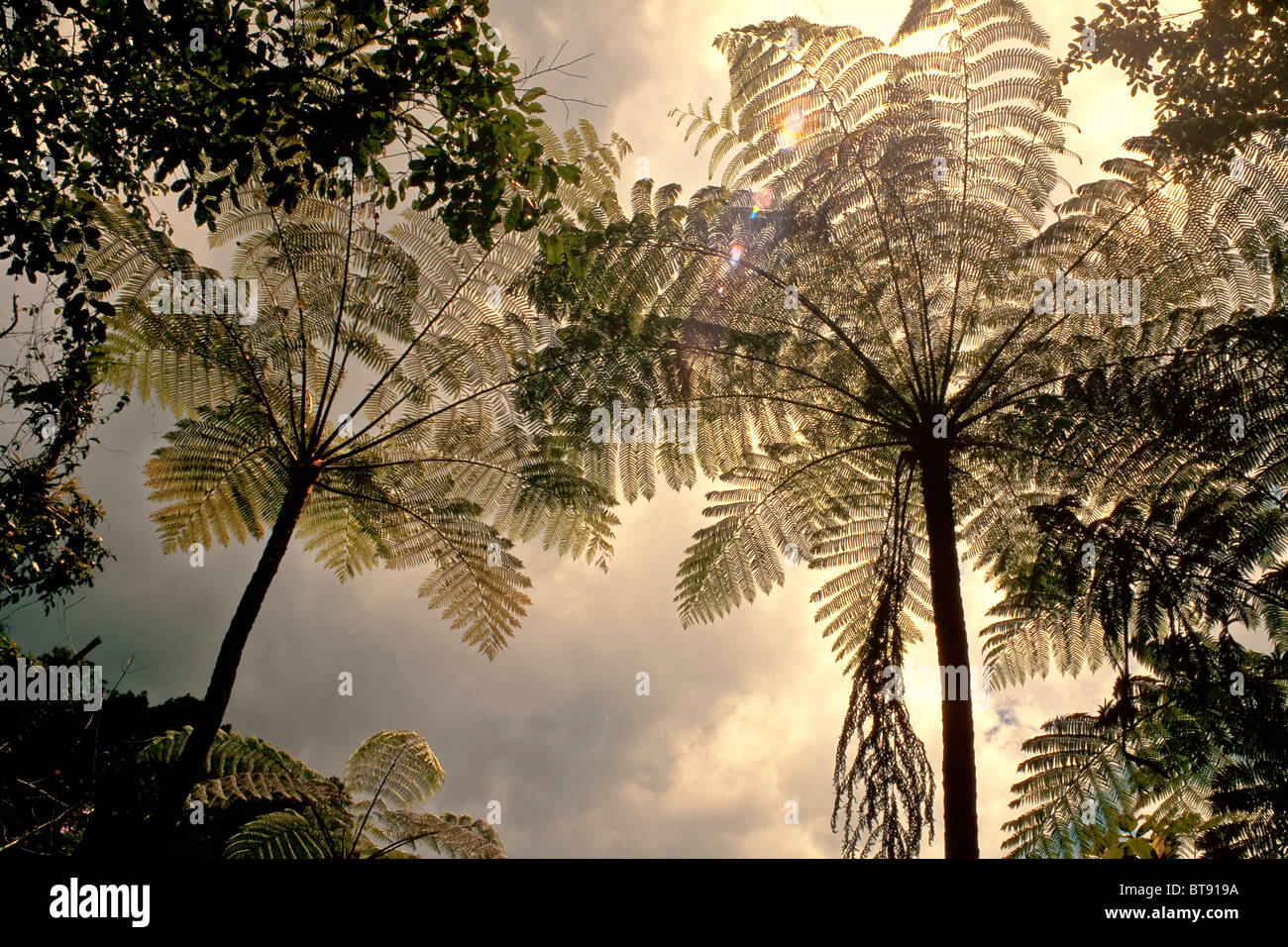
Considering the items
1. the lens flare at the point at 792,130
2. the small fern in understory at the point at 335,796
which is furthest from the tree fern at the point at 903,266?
the small fern in understory at the point at 335,796

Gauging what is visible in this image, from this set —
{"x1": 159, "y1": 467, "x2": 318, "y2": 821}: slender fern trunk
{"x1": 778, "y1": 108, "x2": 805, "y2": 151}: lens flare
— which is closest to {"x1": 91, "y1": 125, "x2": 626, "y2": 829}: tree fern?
{"x1": 159, "y1": 467, "x2": 318, "y2": 821}: slender fern trunk

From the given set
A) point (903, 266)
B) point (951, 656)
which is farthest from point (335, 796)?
point (903, 266)

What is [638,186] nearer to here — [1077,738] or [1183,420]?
[1183,420]

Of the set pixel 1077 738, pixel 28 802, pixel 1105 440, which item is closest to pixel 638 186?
pixel 1105 440

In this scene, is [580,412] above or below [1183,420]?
above

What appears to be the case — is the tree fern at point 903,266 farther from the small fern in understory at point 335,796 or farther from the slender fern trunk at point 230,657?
the small fern in understory at point 335,796

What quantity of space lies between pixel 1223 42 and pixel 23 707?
791 centimetres

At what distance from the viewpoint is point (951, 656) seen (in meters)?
2.59

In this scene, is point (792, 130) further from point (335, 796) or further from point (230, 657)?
point (335, 796)

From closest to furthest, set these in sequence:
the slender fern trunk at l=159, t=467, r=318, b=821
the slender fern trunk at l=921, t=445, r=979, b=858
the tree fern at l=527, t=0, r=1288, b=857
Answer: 1. the slender fern trunk at l=921, t=445, r=979, b=858
2. the slender fern trunk at l=159, t=467, r=318, b=821
3. the tree fern at l=527, t=0, r=1288, b=857

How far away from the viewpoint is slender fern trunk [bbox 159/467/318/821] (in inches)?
104

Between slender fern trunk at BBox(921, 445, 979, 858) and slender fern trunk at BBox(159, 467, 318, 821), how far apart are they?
2.73 meters

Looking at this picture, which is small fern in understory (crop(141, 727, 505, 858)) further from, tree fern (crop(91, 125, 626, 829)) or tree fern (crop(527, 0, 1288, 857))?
tree fern (crop(527, 0, 1288, 857))
